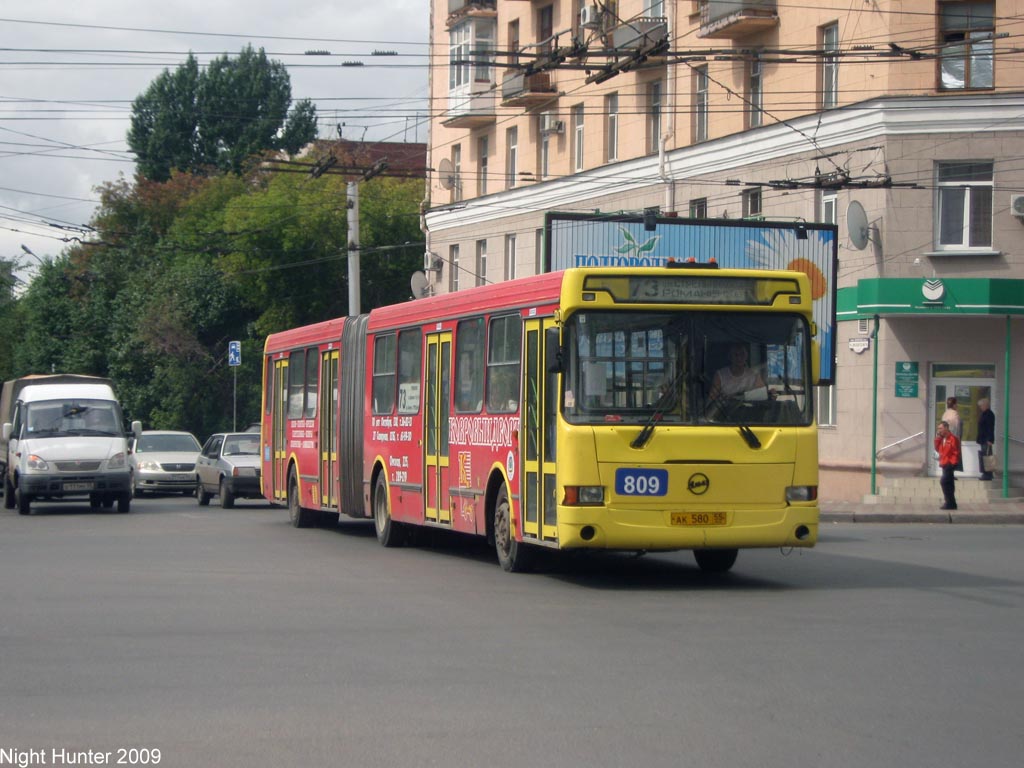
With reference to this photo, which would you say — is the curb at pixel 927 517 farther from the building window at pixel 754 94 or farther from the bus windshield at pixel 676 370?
the bus windshield at pixel 676 370

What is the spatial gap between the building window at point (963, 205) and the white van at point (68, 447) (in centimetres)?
1600

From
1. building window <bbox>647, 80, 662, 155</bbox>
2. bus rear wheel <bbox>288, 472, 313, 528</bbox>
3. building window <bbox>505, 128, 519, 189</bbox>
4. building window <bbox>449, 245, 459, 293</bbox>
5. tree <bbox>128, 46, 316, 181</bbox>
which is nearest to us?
bus rear wheel <bbox>288, 472, 313, 528</bbox>

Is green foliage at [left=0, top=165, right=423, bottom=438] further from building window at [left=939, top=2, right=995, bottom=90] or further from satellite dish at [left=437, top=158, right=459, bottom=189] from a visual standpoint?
building window at [left=939, top=2, right=995, bottom=90]

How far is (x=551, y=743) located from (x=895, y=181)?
995 inches

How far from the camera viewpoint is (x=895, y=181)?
30.7m

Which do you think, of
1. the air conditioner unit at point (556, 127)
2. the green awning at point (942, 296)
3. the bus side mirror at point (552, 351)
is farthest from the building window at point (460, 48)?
the bus side mirror at point (552, 351)

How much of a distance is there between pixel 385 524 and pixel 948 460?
1186 centimetres

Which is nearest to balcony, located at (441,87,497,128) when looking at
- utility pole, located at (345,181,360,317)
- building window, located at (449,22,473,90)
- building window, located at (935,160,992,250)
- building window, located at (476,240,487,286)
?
building window, located at (449,22,473,90)

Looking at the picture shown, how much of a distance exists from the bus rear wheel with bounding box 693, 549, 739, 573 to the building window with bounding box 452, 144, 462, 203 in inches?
1359

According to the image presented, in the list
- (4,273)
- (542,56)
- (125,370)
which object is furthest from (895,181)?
(4,273)

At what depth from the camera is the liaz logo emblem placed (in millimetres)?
13672

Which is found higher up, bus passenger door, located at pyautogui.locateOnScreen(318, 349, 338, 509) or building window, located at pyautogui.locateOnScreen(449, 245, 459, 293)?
building window, located at pyautogui.locateOnScreen(449, 245, 459, 293)

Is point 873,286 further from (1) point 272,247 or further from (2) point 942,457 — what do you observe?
(1) point 272,247

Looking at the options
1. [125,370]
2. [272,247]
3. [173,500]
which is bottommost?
[173,500]
